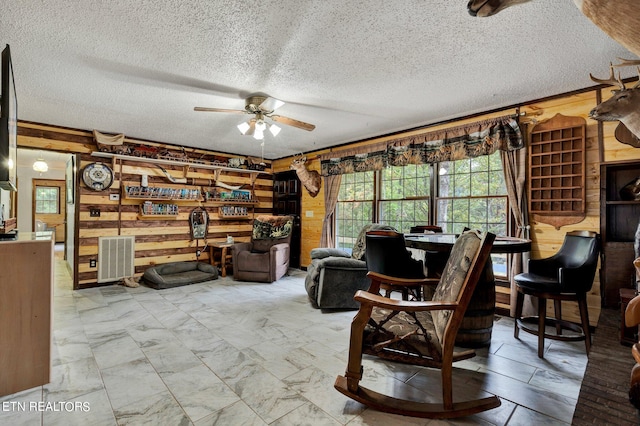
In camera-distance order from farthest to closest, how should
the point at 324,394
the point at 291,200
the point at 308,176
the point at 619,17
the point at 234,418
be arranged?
the point at 291,200 < the point at 308,176 < the point at 324,394 < the point at 234,418 < the point at 619,17

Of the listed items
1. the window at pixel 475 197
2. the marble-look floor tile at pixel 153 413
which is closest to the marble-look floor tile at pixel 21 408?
the marble-look floor tile at pixel 153 413

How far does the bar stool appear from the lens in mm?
2410

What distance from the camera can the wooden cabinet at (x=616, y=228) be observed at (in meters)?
2.54

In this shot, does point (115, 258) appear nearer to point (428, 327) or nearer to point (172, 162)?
point (172, 162)

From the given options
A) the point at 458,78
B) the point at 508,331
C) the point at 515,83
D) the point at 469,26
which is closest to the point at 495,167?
the point at 515,83

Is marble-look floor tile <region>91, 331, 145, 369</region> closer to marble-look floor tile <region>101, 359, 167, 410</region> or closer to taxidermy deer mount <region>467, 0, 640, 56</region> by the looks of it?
marble-look floor tile <region>101, 359, 167, 410</region>

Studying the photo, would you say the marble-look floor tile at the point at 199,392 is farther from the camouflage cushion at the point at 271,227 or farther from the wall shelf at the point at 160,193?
the wall shelf at the point at 160,193

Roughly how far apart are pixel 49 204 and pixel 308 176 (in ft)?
29.5

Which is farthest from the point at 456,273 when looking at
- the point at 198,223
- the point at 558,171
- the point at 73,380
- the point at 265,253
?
the point at 198,223

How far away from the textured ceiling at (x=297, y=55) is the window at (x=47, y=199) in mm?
7168

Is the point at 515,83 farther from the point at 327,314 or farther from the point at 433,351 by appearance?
the point at 327,314

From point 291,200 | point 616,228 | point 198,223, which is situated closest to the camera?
point 616,228

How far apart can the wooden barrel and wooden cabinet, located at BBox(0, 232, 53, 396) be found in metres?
2.89

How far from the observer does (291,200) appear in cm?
658
